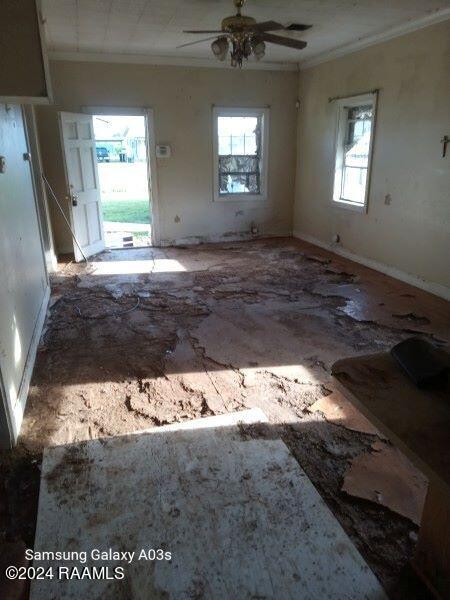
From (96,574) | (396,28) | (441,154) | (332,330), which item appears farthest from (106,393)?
(396,28)

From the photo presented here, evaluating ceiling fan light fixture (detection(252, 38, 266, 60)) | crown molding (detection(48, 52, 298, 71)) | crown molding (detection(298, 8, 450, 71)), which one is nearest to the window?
crown molding (detection(298, 8, 450, 71))

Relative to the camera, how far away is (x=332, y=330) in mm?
3859

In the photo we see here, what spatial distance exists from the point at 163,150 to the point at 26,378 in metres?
4.85

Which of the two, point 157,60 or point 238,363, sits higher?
point 157,60

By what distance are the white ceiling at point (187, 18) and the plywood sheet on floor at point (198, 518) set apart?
3.96 m

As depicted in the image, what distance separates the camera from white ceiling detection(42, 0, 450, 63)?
159 inches

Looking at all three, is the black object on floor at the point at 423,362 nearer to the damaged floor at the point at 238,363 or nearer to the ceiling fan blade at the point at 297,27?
the damaged floor at the point at 238,363

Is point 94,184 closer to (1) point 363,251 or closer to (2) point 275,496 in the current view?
(1) point 363,251

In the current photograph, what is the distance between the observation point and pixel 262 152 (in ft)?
24.1

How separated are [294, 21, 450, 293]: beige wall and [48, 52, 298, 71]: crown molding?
72 cm

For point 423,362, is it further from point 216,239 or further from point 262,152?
point 262,152

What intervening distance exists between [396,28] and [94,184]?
14.8ft

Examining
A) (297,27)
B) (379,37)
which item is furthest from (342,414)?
(379,37)

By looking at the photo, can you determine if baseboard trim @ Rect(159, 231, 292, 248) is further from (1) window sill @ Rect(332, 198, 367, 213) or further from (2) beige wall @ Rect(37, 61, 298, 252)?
(1) window sill @ Rect(332, 198, 367, 213)
